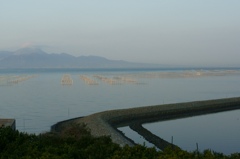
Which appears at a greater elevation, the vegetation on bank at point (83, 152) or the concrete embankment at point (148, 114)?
the vegetation on bank at point (83, 152)

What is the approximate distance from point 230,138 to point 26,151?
17.8 metres

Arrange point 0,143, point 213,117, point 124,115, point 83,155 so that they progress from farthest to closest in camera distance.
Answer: point 213,117 < point 124,115 < point 0,143 < point 83,155

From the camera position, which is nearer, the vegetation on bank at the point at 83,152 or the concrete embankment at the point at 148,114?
the vegetation on bank at the point at 83,152

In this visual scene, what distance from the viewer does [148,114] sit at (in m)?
32.8

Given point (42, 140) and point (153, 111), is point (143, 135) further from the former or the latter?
point (42, 140)

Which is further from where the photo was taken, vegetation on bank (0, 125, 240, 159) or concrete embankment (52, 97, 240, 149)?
concrete embankment (52, 97, 240, 149)

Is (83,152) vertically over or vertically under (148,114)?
over

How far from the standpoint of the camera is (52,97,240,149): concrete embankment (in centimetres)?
2581

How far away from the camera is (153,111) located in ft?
111

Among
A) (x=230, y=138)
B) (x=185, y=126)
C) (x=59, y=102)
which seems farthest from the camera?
(x=59, y=102)

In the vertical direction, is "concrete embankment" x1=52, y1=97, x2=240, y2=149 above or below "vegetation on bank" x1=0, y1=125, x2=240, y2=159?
below

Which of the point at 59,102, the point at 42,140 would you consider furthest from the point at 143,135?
the point at 59,102

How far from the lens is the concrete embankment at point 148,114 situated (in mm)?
25812

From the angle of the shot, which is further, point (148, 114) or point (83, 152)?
point (148, 114)
